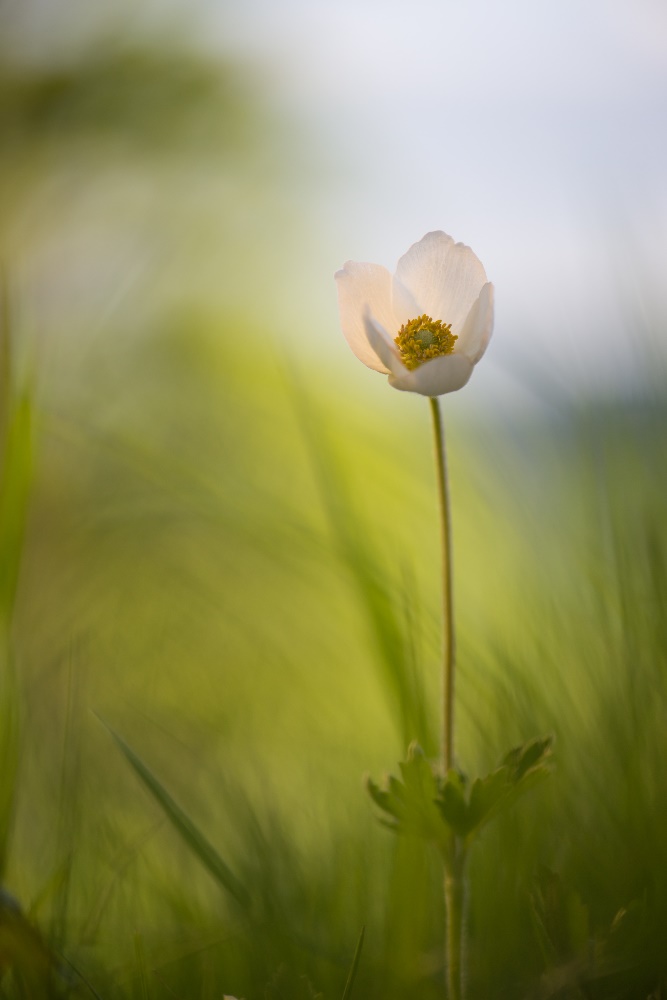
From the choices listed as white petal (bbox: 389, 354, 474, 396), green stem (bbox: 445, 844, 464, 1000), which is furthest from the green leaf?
white petal (bbox: 389, 354, 474, 396)

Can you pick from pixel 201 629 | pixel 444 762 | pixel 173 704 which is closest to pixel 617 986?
pixel 444 762

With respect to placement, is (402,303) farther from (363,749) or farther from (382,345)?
(363,749)

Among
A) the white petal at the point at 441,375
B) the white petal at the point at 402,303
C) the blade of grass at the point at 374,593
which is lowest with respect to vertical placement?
the blade of grass at the point at 374,593

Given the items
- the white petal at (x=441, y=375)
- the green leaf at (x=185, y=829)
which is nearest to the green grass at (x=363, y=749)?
the green leaf at (x=185, y=829)

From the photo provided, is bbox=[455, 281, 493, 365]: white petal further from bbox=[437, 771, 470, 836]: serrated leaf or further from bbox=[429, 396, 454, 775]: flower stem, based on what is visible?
bbox=[437, 771, 470, 836]: serrated leaf

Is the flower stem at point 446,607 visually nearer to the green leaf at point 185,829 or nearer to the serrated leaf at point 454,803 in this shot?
the serrated leaf at point 454,803

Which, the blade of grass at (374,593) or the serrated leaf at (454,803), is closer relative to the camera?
the serrated leaf at (454,803)

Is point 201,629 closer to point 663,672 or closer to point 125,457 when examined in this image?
point 125,457

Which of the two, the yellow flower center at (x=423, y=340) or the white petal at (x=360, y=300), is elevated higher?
the white petal at (x=360, y=300)

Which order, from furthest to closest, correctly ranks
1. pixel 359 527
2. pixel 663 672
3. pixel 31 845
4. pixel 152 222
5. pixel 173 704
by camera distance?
1. pixel 152 222
2. pixel 173 704
3. pixel 31 845
4. pixel 359 527
5. pixel 663 672
